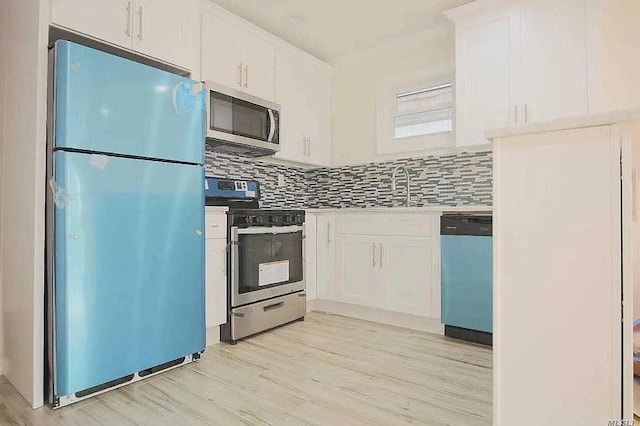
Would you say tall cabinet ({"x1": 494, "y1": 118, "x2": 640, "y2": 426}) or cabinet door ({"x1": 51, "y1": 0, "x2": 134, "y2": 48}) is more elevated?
cabinet door ({"x1": 51, "y1": 0, "x2": 134, "y2": 48})

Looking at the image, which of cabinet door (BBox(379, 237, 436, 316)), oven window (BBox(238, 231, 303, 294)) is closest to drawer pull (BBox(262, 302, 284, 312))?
oven window (BBox(238, 231, 303, 294))

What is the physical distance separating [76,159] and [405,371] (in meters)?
2.00

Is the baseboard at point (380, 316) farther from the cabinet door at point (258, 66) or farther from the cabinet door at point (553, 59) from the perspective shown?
the cabinet door at point (258, 66)

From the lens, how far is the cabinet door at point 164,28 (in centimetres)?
214

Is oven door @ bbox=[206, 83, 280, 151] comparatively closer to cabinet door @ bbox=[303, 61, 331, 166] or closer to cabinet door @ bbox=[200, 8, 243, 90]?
cabinet door @ bbox=[200, 8, 243, 90]

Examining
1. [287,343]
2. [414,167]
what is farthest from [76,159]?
[414,167]

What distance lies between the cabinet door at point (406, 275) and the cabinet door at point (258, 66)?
5.18 feet

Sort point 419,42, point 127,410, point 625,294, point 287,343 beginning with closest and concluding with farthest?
point 625,294, point 127,410, point 287,343, point 419,42

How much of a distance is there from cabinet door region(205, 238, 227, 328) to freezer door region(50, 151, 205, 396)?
0.22 meters

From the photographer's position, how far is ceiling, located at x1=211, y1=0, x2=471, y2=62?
2.86m

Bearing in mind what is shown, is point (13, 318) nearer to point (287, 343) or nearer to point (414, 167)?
point (287, 343)

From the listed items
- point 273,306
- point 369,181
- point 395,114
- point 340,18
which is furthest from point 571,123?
point 369,181

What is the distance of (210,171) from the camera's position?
124 inches

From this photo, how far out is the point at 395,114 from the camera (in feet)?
12.1
